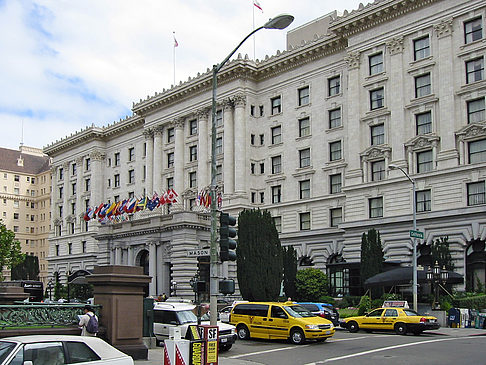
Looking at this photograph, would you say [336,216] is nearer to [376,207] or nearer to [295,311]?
[376,207]

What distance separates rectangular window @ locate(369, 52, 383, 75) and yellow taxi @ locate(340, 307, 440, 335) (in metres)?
23.8

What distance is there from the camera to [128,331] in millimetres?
20406

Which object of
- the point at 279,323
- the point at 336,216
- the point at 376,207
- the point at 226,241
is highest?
the point at 376,207

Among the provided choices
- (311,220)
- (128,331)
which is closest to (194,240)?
(311,220)

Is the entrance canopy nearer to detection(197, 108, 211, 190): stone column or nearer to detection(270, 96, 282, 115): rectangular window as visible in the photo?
detection(270, 96, 282, 115): rectangular window

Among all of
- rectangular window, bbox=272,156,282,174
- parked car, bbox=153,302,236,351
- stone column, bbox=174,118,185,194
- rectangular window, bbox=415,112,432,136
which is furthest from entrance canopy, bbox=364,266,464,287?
stone column, bbox=174,118,185,194

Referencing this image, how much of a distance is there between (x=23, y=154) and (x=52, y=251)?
5181cm

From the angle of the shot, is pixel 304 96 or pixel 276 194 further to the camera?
pixel 276 194

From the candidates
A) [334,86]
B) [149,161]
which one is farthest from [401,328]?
[149,161]

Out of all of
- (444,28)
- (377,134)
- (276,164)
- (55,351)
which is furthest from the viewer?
(276,164)

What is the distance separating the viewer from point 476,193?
42.3 m

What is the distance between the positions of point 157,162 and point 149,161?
2165mm

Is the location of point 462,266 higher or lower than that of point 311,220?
lower

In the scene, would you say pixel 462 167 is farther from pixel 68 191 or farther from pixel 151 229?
pixel 68 191
